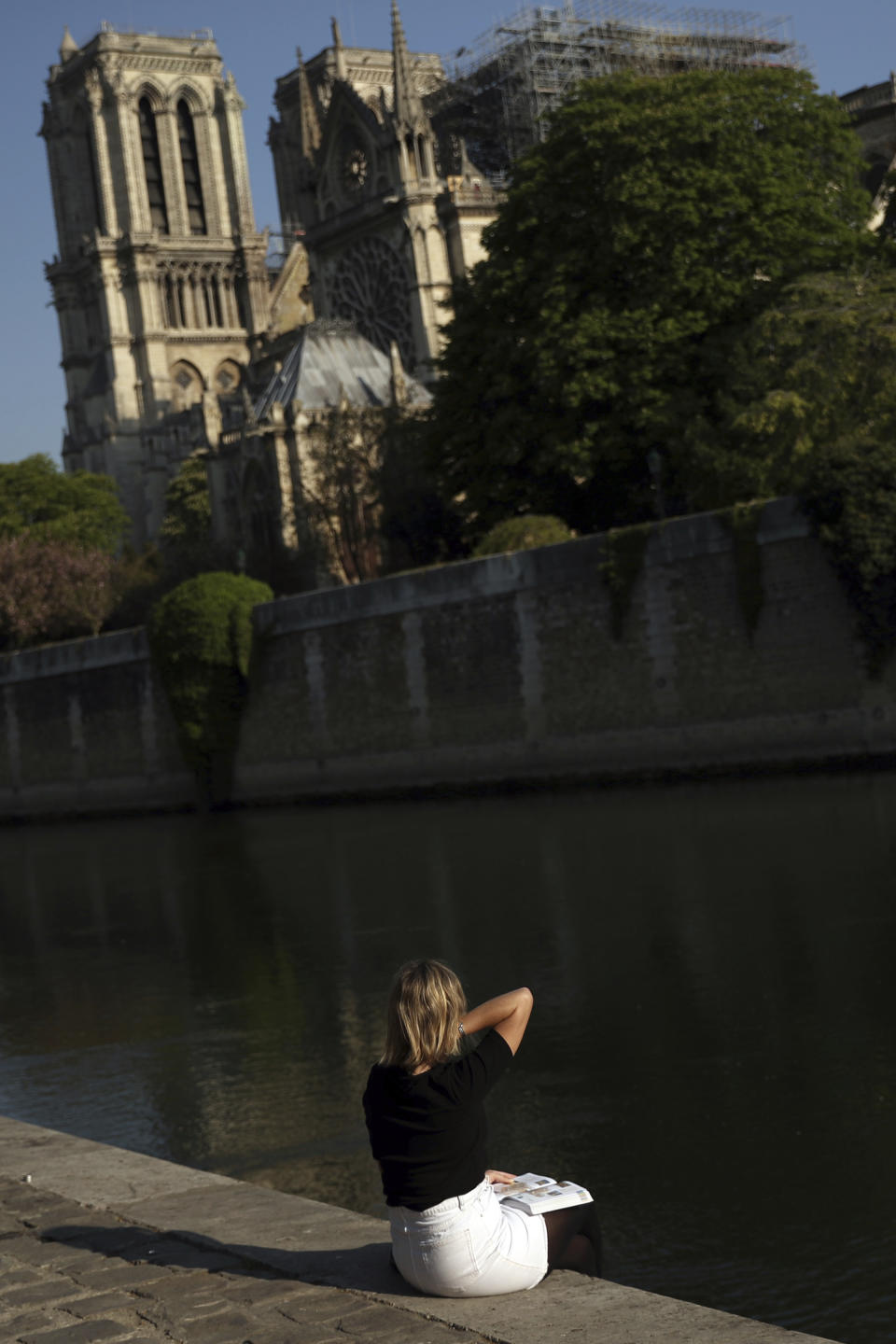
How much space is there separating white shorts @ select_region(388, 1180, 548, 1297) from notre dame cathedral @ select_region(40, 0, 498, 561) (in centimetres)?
7095

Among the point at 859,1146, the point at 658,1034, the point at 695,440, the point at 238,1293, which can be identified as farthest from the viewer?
the point at 695,440

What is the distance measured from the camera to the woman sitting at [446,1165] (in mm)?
5617

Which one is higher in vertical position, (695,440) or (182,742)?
(695,440)

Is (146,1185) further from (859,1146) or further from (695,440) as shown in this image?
(695,440)

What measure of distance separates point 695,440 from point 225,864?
39.4 feet

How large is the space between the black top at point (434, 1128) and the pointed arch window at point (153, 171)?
9397cm

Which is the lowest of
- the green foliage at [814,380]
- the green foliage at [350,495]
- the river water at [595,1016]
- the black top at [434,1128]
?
the river water at [595,1016]

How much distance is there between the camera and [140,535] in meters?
92.3

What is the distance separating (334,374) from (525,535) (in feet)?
107

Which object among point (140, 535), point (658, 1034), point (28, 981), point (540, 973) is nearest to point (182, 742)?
point (28, 981)

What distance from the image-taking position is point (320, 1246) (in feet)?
20.5

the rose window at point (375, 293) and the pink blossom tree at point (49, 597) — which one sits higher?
the rose window at point (375, 293)

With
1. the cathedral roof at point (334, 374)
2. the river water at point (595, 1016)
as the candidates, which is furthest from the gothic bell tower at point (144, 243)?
the river water at point (595, 1016)

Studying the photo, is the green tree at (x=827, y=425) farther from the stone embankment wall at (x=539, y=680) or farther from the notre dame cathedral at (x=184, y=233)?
the notre dame cathedral at (x=184, y=233)
